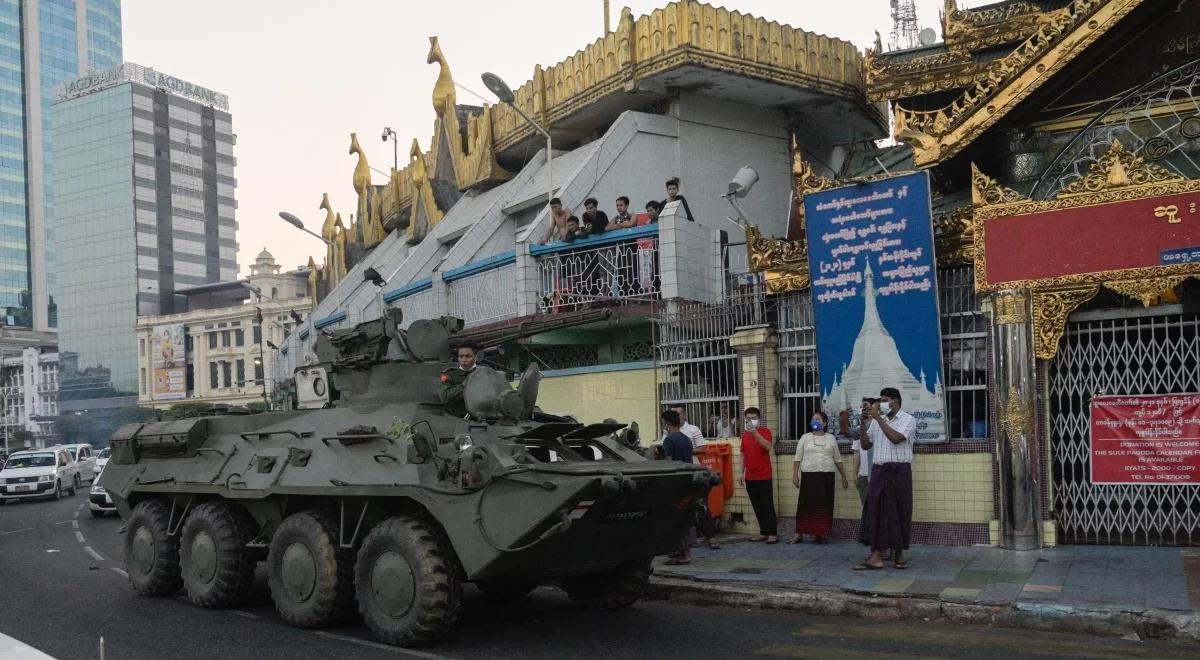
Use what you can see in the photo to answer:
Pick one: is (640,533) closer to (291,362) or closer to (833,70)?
(833,70)

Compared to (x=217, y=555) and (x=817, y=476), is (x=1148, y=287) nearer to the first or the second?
(x=817, y=476)

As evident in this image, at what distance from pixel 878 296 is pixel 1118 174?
8.58 ft

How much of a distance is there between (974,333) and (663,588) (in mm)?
4315

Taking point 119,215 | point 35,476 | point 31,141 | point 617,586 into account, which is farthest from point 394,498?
point 31,141

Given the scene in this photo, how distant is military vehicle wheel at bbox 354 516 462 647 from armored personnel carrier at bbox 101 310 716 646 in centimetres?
1

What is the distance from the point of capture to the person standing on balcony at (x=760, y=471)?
11953 mm

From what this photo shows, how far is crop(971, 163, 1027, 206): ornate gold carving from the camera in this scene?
36.9 ft

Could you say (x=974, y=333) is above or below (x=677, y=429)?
above

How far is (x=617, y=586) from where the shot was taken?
9008 mm

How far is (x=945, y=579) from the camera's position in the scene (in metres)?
9.39

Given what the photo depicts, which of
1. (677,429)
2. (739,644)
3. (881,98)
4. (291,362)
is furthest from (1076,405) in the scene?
(291,362)

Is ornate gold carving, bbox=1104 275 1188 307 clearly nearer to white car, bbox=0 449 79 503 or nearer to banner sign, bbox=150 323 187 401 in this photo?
white car, bbox=0 449 79 503

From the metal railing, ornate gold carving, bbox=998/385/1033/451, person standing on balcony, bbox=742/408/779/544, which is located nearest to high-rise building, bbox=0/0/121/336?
the metal railing

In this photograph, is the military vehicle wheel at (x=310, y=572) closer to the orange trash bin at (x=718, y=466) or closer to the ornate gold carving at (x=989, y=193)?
the orange trash bin at (x=718, y=466)
